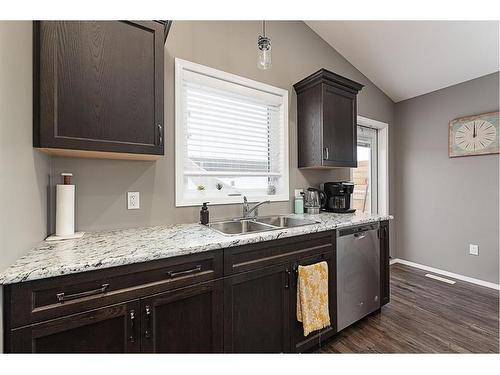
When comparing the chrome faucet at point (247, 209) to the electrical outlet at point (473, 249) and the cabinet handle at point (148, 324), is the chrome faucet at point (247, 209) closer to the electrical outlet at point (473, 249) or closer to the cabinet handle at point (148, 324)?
the cabinet handle at point (148, 324)

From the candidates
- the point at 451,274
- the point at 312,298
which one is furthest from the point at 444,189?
the point at 312,298

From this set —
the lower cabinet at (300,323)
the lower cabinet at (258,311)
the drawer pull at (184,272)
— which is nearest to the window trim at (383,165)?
the lower cabinet at (300,323)

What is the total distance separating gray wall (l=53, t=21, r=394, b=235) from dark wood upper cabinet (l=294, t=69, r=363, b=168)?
114 millimetres

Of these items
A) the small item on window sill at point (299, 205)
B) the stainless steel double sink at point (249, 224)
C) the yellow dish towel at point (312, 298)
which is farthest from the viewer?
the small item on window sill at point (299, 205)

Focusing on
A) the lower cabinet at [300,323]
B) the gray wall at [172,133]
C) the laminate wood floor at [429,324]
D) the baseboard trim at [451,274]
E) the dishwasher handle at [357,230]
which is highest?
the gray wall at [172,133]

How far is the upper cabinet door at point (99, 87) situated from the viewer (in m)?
1.17

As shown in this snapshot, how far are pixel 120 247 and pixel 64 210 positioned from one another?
485 mm

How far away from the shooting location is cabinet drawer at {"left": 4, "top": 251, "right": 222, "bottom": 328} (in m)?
0.86

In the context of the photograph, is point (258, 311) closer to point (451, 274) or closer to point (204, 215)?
point (204, 215)

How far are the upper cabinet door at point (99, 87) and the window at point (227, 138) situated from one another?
1.35ft

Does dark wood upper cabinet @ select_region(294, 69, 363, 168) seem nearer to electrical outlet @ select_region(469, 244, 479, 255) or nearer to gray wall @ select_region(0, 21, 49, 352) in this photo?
electrical outlet @ select_region(469, 244, 479, 255)

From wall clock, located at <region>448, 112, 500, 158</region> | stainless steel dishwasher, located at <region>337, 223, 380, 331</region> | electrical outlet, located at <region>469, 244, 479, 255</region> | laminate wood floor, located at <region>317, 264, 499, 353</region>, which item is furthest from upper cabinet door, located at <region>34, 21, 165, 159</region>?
electrical outlet, located at <region>469, 244, 479, 255</region>

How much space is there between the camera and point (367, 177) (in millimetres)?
3605
